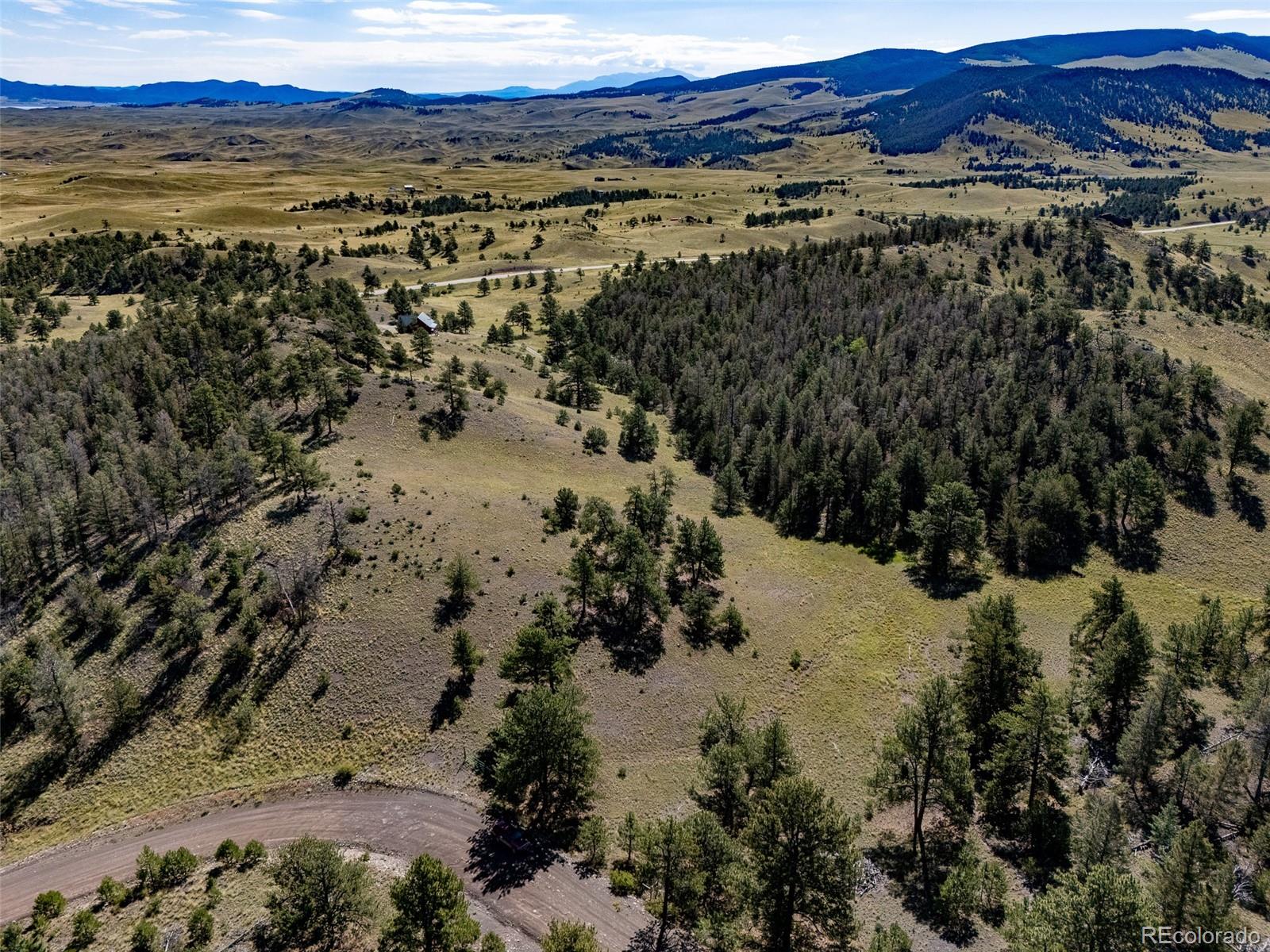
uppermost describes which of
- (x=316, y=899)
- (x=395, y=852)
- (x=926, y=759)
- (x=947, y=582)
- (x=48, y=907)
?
(x=316, y=899)

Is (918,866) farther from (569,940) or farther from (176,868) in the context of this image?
(176,868)

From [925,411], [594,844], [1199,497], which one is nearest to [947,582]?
[925,411]

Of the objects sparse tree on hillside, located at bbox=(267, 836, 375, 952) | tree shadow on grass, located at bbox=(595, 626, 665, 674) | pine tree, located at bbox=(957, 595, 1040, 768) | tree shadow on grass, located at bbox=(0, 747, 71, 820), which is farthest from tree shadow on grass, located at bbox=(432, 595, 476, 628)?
pine tree, located at bbox=(957, 595, 1040, 768)

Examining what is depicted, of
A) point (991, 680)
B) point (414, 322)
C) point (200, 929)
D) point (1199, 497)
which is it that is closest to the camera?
point (200, 929)

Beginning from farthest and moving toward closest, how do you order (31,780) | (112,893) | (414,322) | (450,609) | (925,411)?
(414,322), (925,411), (450,609), (31,780), (112,893)

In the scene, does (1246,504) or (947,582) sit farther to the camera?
(1246,504)

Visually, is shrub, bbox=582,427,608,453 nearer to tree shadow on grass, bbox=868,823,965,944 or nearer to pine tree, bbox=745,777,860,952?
tree shadow on grass, bbox=868,823,965,944
